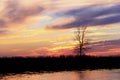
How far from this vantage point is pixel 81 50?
10100 centimetres

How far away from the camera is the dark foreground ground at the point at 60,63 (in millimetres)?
92625

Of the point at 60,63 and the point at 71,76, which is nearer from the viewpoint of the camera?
the point at 71,76

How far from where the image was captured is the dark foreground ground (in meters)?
92.6

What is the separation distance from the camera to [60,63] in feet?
335

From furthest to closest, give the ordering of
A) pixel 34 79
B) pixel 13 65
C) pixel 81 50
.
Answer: pixel 81 50 < pixel 13 65 < pixel 34 79

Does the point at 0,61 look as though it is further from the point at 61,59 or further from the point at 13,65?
the point at 61,59

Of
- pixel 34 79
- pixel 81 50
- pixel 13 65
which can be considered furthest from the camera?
pixel 81 50

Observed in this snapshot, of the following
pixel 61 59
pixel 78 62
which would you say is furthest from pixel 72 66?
pixel 61 59

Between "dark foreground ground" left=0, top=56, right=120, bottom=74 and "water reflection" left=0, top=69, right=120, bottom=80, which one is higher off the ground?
"dark foreground ground" left=0, top=56, right=120, bottom=74

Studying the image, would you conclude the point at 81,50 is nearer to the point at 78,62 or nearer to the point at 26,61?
the point at 78,62

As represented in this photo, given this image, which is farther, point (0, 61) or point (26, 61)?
point (26, 61)

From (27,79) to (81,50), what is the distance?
43.6 m

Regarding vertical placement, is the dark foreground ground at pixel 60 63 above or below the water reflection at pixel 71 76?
above

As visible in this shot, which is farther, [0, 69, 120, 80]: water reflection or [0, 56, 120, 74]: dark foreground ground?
[0, 56, 120, 74]: dark foreground ground
